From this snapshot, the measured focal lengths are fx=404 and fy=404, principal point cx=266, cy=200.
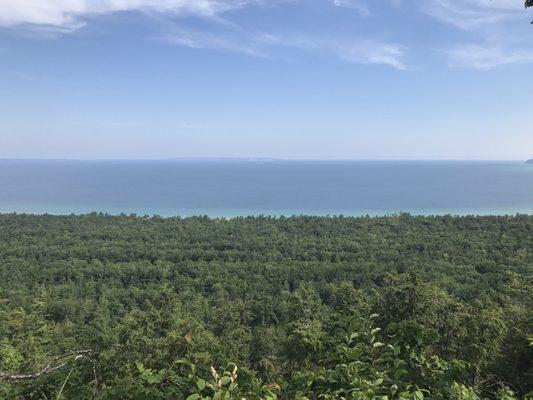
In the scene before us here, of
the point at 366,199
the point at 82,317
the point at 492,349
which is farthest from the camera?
the point at 366,199

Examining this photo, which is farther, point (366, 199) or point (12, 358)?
point (366, 199)

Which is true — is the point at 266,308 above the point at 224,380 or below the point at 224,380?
below

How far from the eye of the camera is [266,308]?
21.4m

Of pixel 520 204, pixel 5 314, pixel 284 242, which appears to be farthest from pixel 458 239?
pixel 520 204

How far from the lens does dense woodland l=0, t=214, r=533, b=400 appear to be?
2.08 metres

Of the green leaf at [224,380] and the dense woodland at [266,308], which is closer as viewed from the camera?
the green leaf at [224,380]

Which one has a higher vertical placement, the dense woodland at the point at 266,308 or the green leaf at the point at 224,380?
the green leaf at the point at 224,380

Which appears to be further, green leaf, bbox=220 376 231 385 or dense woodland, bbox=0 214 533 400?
dense woodland, bbox=0 214 533 400

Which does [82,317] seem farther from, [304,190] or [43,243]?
[304,190]

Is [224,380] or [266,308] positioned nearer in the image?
[224,380]

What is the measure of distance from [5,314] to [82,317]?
354 inches

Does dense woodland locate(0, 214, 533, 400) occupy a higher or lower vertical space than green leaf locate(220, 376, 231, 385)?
lower

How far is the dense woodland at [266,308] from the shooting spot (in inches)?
82.0

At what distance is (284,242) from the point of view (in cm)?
4116
